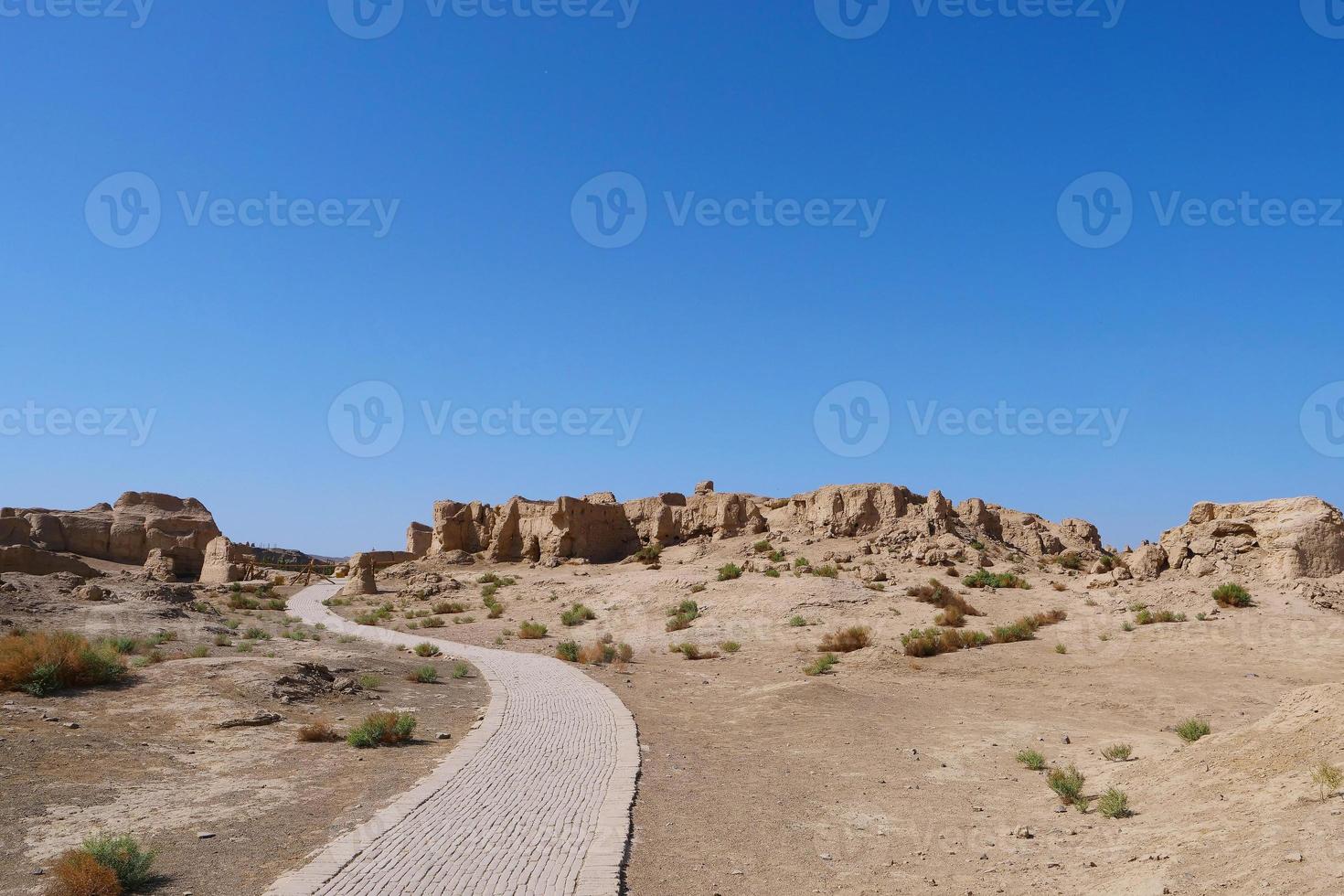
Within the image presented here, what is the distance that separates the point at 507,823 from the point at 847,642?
14.2 meters

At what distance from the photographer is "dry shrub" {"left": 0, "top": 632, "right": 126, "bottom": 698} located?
40.5 feet

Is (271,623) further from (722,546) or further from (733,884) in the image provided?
(733,884)

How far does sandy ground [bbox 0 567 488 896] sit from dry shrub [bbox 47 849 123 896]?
0.91ft

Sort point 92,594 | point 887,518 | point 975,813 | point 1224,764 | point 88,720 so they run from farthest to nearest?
point 887,518, point 92,594, point 88,720, point 975,813, point 1224,764

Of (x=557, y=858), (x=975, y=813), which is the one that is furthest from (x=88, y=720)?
(x=975, y=813)

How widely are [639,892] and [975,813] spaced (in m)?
4.08

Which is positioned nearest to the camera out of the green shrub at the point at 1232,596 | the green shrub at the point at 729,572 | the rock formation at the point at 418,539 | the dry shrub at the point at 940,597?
the green shrub at the point at 1232,596

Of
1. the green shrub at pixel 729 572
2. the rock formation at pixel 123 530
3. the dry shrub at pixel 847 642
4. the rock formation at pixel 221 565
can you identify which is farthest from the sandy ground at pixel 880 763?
the rock formation at pixel 123 530

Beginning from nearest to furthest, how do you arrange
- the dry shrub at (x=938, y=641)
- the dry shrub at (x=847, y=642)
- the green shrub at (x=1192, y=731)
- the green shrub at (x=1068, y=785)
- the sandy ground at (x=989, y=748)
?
the sandy ground at (x=989, y=748) < the green shrub at (x=1068, y=785) < the green shrub at (x=1192, y=731) < the dry shrub at (x=938, y=641) < the dry shrub at (x=847, y=642)

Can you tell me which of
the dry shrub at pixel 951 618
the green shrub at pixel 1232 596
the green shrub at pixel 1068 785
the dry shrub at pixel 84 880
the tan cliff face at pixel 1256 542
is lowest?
the green shrub at pixel 1068 785

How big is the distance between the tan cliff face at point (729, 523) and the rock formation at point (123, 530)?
13508mm

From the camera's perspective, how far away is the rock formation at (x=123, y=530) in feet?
143

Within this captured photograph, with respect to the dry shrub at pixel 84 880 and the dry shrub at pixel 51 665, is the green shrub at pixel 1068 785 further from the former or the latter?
the dry shrub at pixel 51 665

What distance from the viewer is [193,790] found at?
8609 mm
